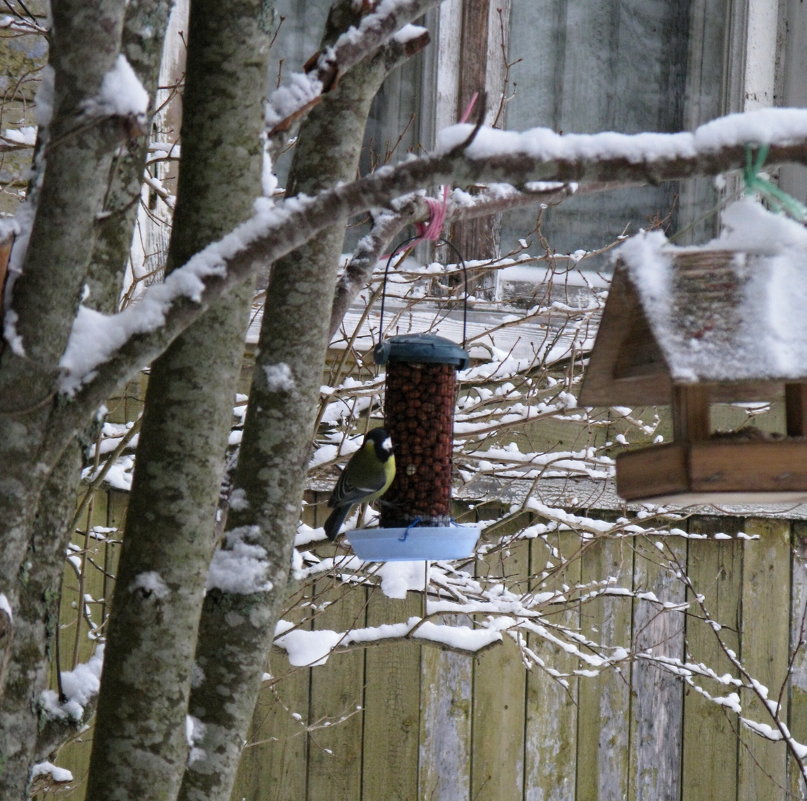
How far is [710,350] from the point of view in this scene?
161 cm

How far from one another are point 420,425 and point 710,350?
1.32 m

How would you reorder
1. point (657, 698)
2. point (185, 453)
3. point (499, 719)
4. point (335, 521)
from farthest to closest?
point (657, 698) < point (499, 719) < point (335, 521) < point (185, 453)

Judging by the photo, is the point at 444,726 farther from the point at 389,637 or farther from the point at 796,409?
the point at 796,409

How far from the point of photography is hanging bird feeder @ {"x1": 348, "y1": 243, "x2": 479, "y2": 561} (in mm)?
2703

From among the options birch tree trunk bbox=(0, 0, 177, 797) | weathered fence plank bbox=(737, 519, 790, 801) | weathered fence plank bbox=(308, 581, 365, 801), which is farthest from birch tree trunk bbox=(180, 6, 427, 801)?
weathered fence plank bbox=(737, 519, 790, 801)

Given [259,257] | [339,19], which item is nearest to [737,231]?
[259,257]

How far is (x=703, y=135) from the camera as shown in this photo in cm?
144

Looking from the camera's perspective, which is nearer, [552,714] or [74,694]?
[74,694]

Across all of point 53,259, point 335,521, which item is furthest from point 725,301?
point 335,521

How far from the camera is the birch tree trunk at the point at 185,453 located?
5.55 feet

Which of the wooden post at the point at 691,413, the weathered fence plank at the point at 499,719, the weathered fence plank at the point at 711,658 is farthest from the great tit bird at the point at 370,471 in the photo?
the weathered fence plank at the point at 711,658

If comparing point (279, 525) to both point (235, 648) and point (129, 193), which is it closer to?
point (235, 648)

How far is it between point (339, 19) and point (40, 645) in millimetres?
1225

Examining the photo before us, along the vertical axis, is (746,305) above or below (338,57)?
below
